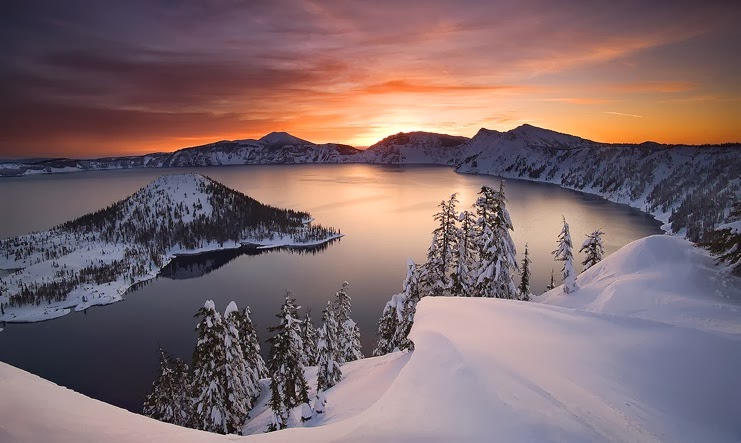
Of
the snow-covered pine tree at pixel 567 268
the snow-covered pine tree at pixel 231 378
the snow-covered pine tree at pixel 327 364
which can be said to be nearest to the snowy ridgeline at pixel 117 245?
the snow-covered pine tree at pixel 231 378

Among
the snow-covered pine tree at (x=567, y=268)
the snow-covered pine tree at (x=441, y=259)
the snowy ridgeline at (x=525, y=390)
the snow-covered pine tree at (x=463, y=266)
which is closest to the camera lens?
the snowy ridgeline at (x=525, y=390)

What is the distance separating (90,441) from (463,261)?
28749 mm

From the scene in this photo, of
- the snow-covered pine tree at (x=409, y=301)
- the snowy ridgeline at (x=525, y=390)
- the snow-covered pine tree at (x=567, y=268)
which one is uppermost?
the snowy ridgeline at (x=525, y=390)

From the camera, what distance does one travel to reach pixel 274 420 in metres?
30.3

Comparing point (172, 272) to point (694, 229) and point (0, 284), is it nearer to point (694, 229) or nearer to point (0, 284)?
point (0, 284)

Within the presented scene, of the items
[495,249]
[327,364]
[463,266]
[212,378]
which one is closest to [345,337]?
[327,364]

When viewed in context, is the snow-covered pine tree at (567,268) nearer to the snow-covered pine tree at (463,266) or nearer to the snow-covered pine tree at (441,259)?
the snow-covered pine tree at (463,266)

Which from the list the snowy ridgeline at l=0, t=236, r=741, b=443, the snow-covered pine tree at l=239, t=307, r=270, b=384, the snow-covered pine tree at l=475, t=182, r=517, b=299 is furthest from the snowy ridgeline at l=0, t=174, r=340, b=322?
the snowy ridgeline at l=0, t=236, r=741, b=443

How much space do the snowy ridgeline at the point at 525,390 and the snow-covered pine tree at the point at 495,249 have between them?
12.0 metres

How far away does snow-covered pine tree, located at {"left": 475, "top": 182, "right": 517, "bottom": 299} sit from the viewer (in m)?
29.0

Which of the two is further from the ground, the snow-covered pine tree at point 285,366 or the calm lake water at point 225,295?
the snow-covered pine tree at point 285,366

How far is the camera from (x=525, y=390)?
9.41 m

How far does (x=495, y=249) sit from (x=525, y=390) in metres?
20.6

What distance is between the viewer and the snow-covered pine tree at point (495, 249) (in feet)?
95.2
